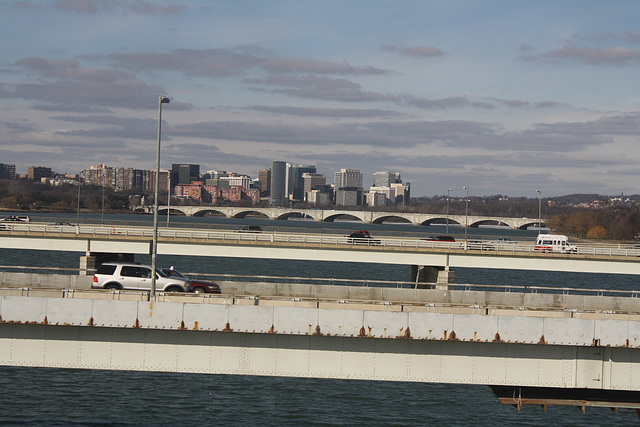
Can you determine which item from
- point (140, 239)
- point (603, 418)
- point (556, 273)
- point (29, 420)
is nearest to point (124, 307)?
point (29, 420)

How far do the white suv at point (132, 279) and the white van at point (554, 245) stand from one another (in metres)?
38.9

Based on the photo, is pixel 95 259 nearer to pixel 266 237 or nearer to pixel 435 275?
pixel 266 237

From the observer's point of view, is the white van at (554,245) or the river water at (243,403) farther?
the white van at (554,245)

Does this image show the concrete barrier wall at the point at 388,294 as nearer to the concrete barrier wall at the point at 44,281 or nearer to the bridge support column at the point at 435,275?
the concrete barrier wall at the point at 44,281

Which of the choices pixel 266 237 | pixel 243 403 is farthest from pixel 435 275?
pixel 243 403

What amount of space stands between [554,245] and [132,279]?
4282 centimetres

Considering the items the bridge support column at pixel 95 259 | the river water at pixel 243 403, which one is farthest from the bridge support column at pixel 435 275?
the bridge support column at pixel 95 259

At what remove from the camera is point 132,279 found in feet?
99.0

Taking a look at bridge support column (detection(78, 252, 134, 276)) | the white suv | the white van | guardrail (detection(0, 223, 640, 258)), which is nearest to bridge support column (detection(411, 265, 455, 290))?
guardrail (detection(0, 223, 640, 258))

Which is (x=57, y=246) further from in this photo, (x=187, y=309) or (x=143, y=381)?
(x=187, y=309)

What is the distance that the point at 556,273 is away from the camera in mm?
106125

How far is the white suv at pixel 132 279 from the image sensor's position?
2994cm

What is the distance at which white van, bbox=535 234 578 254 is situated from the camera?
58.9 m

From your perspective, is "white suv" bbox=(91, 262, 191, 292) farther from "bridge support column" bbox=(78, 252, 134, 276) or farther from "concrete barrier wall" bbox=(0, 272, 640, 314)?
"bridge support column" bbox=(78, 252, 134, 276)
